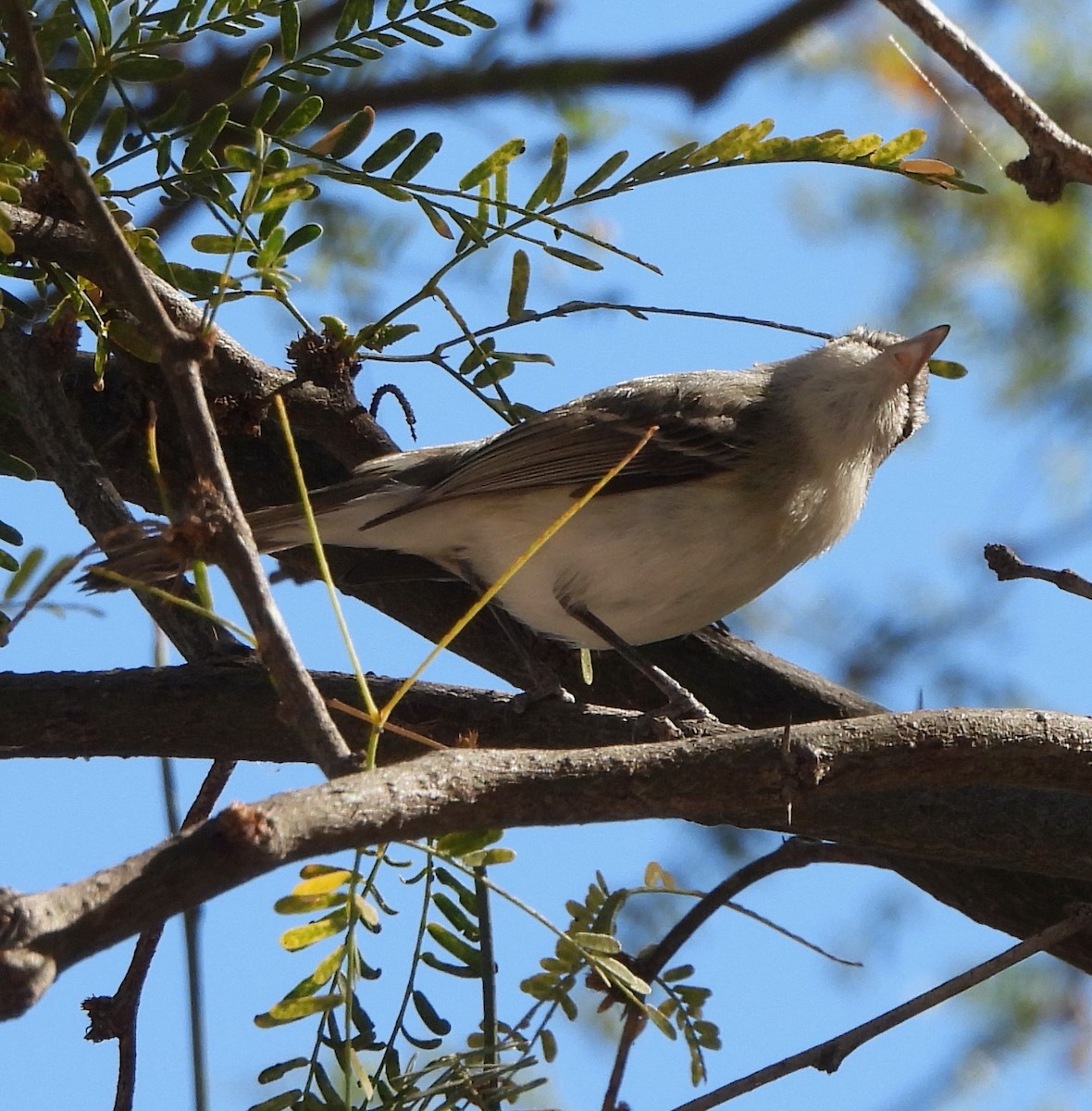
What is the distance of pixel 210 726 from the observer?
2781 millimetres

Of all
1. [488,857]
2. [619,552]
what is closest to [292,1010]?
[488,857]

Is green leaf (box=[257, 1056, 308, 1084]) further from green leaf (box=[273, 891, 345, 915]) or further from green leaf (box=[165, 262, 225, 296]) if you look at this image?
green leaf (box=[165, 262, 225, 296])

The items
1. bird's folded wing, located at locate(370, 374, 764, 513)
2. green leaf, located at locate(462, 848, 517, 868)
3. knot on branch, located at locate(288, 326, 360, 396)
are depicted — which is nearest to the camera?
green leaf, located at locate(462, 848, 517, 868)

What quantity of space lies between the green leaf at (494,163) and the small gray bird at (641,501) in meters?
0.85

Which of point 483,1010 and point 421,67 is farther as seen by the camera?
point 421,67

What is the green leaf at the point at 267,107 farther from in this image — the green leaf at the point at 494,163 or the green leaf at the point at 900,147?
the green leaf at the point at 900,147

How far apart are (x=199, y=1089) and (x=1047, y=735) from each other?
1.49 m

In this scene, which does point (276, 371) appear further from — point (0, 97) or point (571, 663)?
point (0, 97)

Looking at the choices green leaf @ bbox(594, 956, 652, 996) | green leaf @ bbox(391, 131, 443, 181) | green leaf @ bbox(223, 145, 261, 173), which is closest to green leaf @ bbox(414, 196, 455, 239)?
green leaf @ bbox(391, 131, 443, 181)

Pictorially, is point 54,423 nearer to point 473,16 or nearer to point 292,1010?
point 473,16

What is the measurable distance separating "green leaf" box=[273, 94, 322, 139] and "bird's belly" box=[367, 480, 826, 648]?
1.32 m

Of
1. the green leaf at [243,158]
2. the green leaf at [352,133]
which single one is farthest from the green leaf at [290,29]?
the green leaf at [243,158]

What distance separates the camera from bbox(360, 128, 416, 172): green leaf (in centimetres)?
246

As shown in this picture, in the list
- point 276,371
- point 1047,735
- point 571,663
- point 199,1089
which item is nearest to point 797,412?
point 571,663
